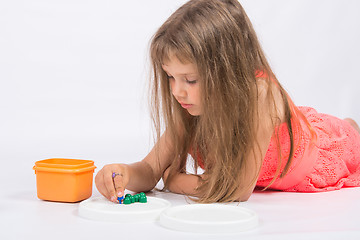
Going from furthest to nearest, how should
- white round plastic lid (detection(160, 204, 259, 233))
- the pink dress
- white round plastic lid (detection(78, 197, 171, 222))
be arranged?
the pink dress
white round plastic lid (detection(78, 197, 171, 222))
white round plastic lid (detection(160, 204, 259, 233))

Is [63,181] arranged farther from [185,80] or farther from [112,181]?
[185,80]

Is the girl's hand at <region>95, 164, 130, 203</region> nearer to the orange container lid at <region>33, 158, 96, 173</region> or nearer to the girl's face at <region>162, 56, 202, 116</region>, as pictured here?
the orange container lid at <region>33, 158, 96, 173</region>

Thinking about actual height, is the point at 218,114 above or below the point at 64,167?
above

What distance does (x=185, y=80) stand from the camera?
151 centimetres

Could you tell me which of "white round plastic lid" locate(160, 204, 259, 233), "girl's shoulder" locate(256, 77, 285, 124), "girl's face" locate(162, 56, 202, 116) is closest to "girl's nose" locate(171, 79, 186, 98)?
"girl's face" locate(162, 56, 202, 116)

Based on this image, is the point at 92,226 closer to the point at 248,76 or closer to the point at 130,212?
the point at 130,212

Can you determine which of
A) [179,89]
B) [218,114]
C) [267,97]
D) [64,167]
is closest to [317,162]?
[267,97]

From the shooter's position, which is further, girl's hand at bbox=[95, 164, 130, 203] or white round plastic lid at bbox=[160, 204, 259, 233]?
girl's hand at bbox=[95, 164, 130, 203]

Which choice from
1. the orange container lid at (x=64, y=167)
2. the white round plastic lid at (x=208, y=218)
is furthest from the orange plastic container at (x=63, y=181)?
the white round plastic lid at (x=208, y=218)

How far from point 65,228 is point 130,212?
156mm

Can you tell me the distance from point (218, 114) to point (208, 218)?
332 millimetres

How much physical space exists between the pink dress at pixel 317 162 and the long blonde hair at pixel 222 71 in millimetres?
201

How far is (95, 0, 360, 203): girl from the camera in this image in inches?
58.5

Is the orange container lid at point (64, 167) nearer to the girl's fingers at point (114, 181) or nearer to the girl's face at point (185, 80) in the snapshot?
the girl's fingers at point (114, 181)
